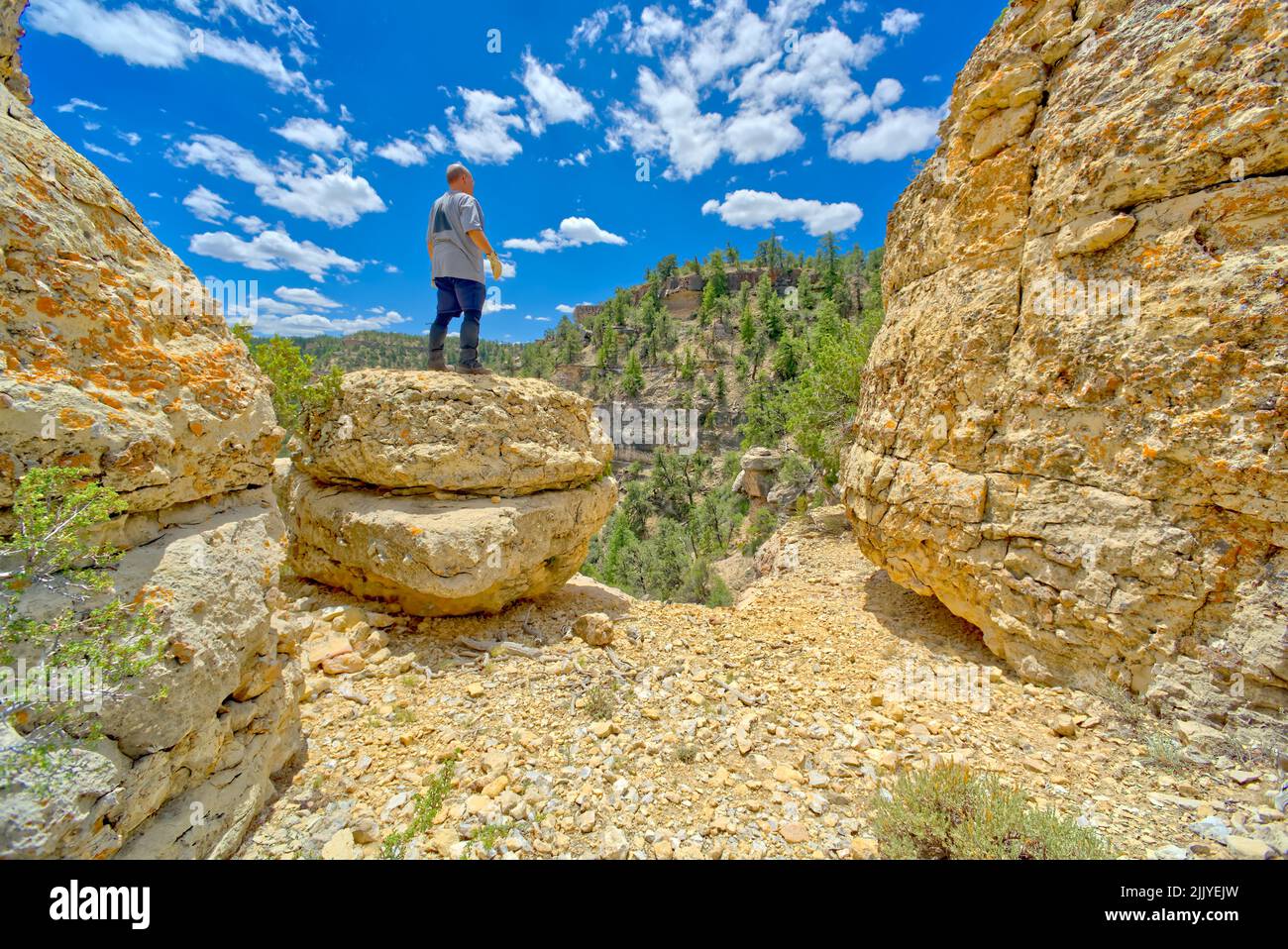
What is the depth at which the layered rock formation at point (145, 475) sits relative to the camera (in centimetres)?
179

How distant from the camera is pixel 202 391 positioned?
2.60m

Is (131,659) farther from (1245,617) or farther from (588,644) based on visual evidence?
(1245,617)

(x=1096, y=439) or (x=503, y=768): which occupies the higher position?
(x=1096, y=439)

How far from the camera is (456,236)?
5012mm

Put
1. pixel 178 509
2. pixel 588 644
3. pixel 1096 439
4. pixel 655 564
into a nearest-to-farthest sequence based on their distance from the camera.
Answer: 1. pixel 178 509
2. pixel 1096 439
3. pixel 588 644
4. pixel 655 564

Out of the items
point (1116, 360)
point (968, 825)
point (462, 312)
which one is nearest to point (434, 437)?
point (462, 312)

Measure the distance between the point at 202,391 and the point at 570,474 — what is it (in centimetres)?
329

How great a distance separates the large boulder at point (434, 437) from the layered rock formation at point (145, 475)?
68.5 inches

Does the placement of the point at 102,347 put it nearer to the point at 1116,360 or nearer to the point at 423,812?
the point at 423,812

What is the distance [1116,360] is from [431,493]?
5974mm

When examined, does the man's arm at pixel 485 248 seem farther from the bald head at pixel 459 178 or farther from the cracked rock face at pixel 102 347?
the cracked rock face at pixel 102 347

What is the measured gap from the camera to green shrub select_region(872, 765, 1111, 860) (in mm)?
2234

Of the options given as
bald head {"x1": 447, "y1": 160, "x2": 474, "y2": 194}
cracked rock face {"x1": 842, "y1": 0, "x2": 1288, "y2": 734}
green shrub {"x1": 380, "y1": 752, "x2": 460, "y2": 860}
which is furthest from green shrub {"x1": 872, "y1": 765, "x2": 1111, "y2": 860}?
bald head {"x1": 447, "y1": 160, "x2": 474, "y2": 194}
